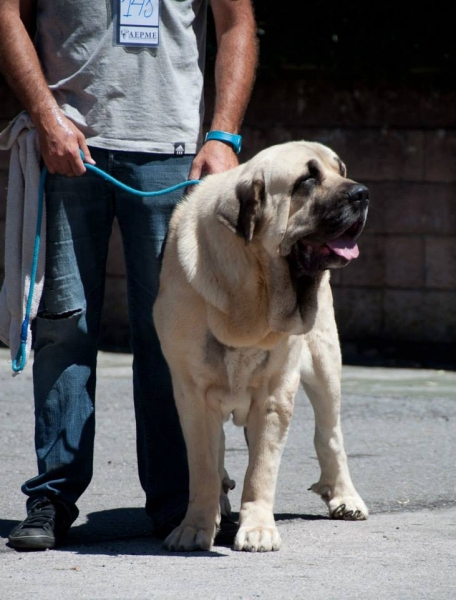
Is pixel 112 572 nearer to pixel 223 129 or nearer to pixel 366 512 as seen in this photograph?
pixel 366 512

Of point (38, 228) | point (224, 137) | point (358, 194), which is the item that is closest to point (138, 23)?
point (224, 137)

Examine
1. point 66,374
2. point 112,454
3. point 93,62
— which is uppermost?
point 93,62

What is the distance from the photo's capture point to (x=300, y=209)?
147 inches

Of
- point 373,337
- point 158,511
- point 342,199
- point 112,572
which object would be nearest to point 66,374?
point 158,511

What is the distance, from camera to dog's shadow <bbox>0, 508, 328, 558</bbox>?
3859 mm

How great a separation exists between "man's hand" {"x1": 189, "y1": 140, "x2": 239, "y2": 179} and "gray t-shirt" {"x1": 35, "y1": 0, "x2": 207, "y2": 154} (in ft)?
0.38

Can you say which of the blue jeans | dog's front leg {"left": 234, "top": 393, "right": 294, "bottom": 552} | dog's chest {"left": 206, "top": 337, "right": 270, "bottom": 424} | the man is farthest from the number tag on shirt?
dog's front leg {"left": 234, "top": 393, "right": 294, "bottom": 552}

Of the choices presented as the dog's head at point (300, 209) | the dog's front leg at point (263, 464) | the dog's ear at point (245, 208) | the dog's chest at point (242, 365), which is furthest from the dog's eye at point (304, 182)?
the dog's front leg at point (263, 464)

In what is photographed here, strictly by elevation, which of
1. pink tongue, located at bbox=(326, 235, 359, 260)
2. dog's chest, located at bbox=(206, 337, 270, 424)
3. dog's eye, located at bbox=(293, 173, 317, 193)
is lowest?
dog's chest, located at bbox=(206, 337, 270, 424)

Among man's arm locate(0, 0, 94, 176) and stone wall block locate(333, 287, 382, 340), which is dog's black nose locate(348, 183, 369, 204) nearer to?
man's arm locate(0, 0, 94, 176)

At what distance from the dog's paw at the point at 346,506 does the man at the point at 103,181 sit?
58 centimetres

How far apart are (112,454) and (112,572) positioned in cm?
208

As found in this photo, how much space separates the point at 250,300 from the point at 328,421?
851mm

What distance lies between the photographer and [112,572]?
11.5ft
